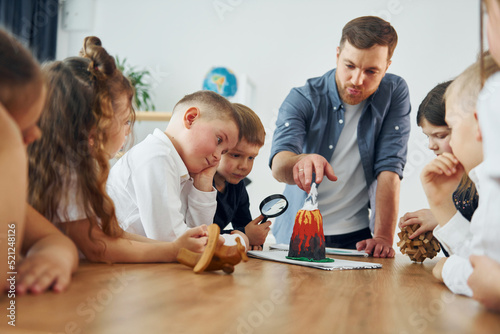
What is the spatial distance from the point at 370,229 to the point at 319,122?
513 mm

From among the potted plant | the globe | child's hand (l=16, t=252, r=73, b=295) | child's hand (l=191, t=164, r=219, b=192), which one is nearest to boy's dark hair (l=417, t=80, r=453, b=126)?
child's hand (l=191, t=164, r=219, b=192)

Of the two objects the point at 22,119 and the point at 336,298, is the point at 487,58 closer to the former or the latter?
the point at 336,298

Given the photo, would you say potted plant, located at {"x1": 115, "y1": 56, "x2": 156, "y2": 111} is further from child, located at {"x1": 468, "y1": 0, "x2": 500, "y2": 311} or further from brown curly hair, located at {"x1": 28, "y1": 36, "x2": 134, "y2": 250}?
child, located at {"x1": 468, "y1": 0, "x2": 500, "y2": 311}

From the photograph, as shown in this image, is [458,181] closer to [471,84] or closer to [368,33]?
[471,84]

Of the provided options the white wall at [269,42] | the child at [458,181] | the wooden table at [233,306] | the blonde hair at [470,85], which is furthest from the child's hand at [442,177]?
the white wall at [269,42]

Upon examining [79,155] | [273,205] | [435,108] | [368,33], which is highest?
[368,33]

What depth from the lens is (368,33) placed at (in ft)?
5.76

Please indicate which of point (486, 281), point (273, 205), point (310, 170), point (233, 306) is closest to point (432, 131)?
point (310, 170)

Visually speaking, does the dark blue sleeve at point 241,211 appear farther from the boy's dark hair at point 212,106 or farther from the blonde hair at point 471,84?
the blonde hair at point 471,84

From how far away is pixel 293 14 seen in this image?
12.1 ft

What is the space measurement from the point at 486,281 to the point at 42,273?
0.46m

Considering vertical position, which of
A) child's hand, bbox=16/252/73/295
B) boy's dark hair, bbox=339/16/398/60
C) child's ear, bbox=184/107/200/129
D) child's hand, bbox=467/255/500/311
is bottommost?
child's hand, bbox=16/252/73/295

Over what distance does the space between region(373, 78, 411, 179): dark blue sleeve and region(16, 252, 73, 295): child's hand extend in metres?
1.57

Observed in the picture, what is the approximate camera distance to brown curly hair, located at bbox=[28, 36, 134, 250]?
1.89 feet
